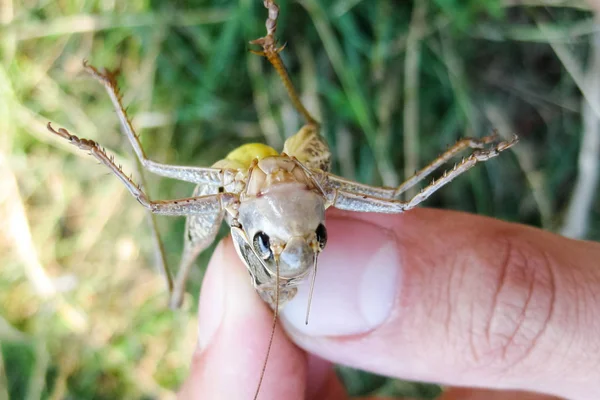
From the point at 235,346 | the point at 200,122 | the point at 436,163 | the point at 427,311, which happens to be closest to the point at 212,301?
the point at 235,346

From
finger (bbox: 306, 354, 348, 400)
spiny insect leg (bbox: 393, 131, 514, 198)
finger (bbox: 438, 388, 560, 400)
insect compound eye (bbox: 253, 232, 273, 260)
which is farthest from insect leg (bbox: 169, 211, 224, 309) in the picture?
finger (bbox: 438, 388, 560, 400)

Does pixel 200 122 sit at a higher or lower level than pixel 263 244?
higher

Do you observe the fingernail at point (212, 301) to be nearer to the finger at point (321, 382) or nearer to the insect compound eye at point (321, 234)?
the insect compound eye at point (321, 234)

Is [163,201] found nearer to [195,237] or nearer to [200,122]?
[195,237]

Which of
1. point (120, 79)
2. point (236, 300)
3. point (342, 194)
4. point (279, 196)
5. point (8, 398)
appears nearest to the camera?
point (279, 196)

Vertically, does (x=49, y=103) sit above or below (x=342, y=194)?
above

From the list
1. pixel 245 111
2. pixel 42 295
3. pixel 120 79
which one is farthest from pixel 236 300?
pixel 42 295

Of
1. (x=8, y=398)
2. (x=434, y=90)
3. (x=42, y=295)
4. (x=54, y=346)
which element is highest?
(x=434, y=90)

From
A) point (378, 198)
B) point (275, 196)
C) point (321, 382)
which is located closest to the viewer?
point (275, 196)

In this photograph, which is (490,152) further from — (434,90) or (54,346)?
(54,346)
